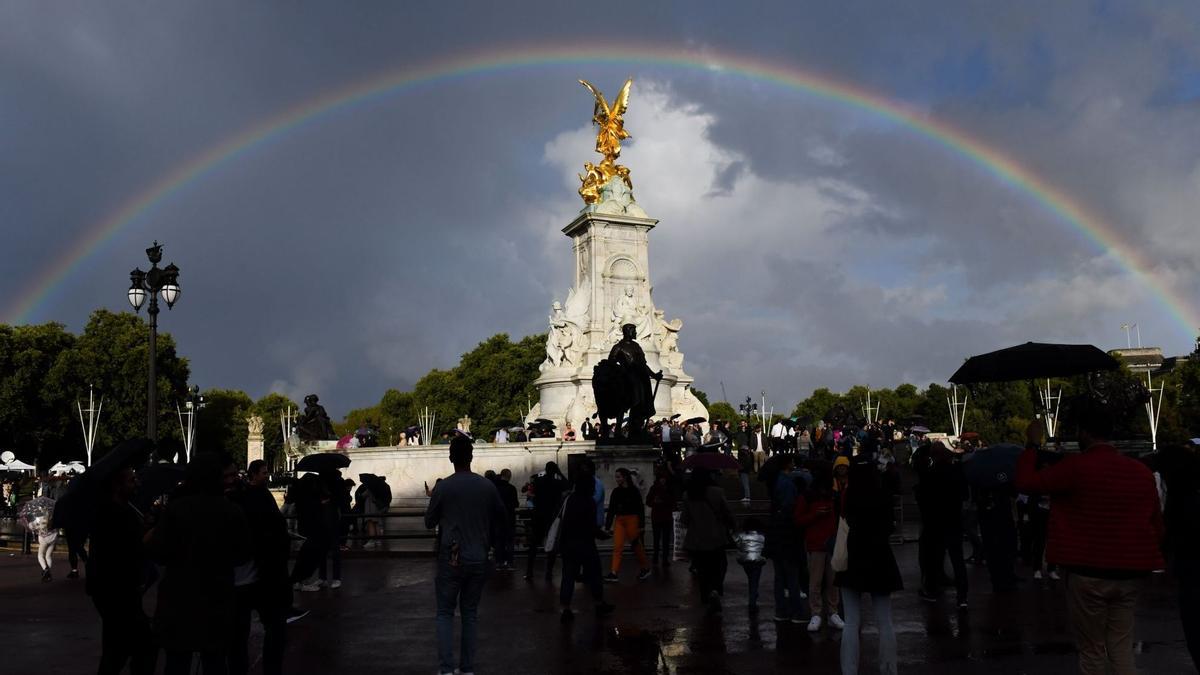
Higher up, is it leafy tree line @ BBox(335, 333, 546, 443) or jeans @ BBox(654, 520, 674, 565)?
leafy tree line @ BBox(335, 333, 546, 443)

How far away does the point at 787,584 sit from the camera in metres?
11.4

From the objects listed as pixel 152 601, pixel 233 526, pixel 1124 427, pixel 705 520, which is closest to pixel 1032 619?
pixel 705 520

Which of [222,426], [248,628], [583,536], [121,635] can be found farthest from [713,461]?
[222,426]

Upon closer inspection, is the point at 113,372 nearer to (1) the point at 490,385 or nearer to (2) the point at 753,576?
(1) the point at 490,385

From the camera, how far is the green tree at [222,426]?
92.4 meters

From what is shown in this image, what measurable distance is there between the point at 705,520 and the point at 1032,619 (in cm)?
359

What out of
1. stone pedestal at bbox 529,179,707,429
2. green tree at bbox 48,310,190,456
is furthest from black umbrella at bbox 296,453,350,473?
green tree at bbox 48,310,190,456

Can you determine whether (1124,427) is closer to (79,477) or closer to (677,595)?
(677,595)

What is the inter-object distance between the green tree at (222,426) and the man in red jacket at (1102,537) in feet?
296

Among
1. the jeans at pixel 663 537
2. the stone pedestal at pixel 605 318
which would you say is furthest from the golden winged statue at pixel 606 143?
the jeans at pixel 663 537

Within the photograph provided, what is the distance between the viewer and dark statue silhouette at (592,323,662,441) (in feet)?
70.4

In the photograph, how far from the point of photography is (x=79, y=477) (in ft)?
24.7

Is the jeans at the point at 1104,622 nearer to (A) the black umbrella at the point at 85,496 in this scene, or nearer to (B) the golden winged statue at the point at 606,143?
(A) the black umbrella at the point at 85,496

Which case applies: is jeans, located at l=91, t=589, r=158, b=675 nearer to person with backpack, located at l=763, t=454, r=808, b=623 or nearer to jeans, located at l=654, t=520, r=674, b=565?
person with backpack, located at l=763, t=454, r=808, b=623
